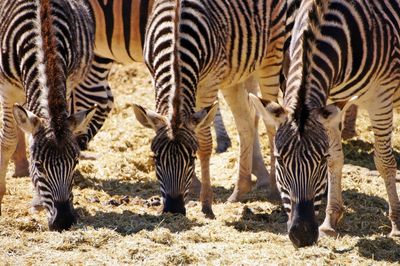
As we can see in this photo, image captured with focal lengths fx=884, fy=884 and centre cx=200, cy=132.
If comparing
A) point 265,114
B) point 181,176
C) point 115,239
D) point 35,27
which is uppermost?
point 35,27

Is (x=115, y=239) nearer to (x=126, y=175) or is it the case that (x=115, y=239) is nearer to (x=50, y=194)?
(x=50, y=194)

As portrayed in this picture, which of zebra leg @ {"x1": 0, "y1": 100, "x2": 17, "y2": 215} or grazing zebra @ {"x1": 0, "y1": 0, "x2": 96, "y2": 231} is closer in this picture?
grazing zebra @ {"x1": 0, "y1": 0, "x2": 96, "y2": 231}

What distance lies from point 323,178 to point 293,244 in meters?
0.72

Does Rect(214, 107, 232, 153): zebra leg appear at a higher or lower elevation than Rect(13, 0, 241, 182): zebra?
lower

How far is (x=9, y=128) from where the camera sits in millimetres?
10531

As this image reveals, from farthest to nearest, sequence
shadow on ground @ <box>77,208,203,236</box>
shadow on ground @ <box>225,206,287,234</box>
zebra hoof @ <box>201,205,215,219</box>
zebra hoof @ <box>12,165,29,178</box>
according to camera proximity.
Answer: zebra hoof @ <box>12,165,29,178</box>, zebra hoof @ <box>201,205,215,219</box>, shadow on ground @ <box>225,206,287,234</box>, shadow on ground @ <box>77,208,203,236</box>

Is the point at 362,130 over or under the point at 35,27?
under

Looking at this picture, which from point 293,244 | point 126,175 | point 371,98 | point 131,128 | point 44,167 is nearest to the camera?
point 293,244

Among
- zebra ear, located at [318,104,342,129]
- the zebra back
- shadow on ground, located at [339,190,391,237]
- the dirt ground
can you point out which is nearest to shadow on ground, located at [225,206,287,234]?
the dirt ground

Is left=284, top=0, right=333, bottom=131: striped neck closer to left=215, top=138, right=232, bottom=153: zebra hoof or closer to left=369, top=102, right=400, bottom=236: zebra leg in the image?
left=369, top=102, right=400, bottom=236: zebra leg

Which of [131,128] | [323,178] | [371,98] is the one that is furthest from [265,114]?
[131,128]

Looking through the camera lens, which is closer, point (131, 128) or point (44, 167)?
point (44, 167)

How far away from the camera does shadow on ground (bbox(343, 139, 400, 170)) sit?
13.2 meters

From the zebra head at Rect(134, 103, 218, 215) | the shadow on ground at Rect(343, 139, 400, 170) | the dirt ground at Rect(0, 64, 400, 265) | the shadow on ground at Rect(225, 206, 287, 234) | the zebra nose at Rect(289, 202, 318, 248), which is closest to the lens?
the zebra nose at Rect(289, 202, 318, 248)
